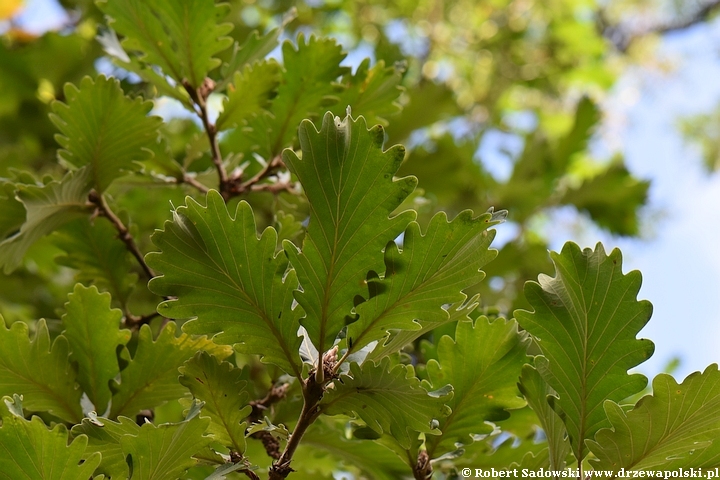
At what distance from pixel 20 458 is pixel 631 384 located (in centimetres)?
59

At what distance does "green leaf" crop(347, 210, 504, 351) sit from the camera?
652 millimetres

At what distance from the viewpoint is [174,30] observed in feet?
3.23

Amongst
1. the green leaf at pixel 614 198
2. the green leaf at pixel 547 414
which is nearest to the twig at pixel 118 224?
the green leaf at pixel 547 414

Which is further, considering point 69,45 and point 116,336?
point 69,45

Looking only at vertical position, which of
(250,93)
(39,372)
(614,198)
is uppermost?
(614,198)

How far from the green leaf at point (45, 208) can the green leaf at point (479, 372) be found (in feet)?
1.73

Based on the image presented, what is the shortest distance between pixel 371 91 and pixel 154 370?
20.1 inches

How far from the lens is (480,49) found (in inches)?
127

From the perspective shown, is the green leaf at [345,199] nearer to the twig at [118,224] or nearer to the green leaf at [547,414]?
the green leaf at [547,414]

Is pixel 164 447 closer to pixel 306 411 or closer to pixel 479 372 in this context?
pixel 306 411

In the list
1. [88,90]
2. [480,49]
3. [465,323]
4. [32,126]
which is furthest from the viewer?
[480,49]

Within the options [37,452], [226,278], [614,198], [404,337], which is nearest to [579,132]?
[614,198]

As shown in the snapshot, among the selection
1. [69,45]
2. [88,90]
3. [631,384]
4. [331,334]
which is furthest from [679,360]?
[69,45]

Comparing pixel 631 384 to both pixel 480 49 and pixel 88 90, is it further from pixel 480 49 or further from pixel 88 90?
pixel 480 49
